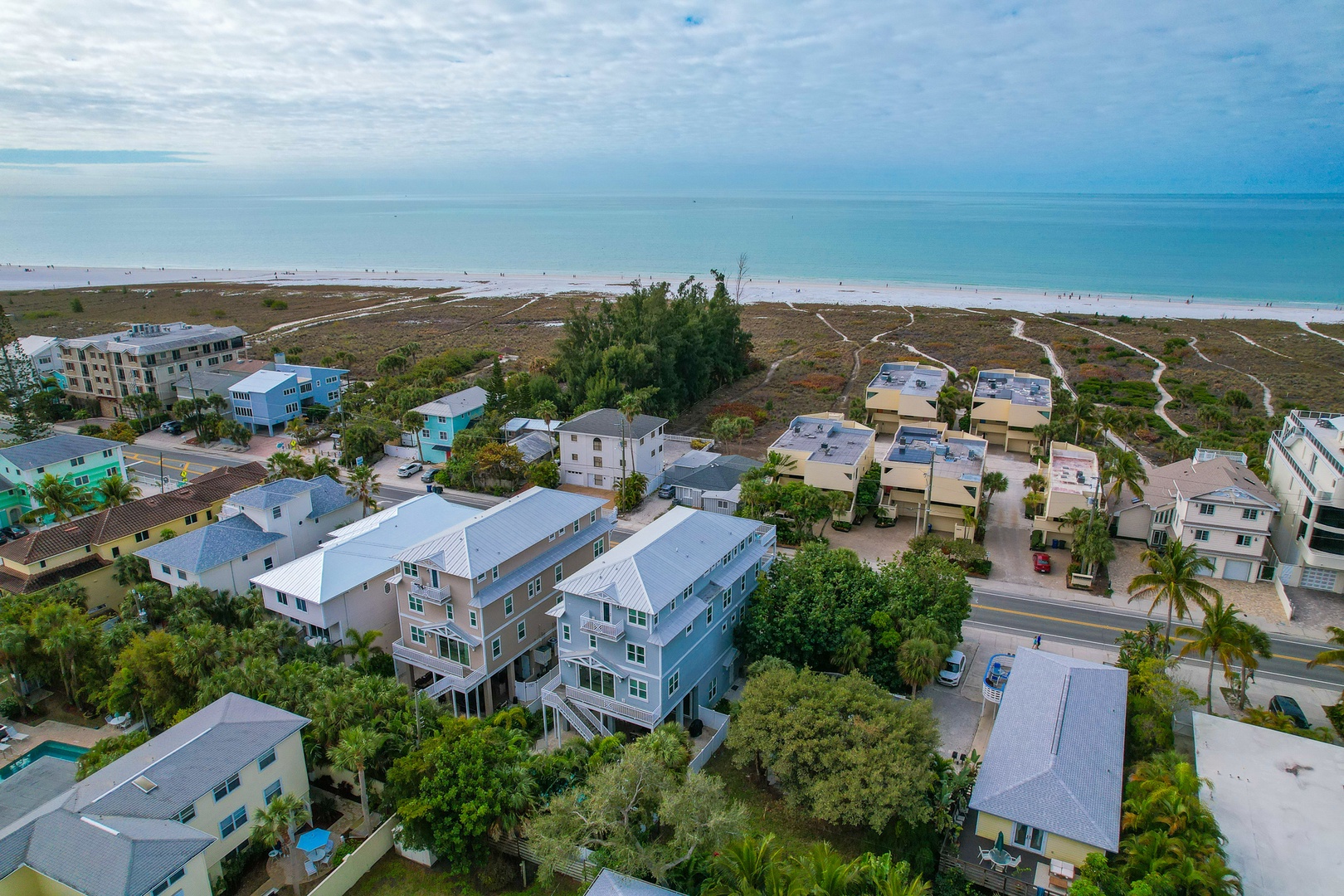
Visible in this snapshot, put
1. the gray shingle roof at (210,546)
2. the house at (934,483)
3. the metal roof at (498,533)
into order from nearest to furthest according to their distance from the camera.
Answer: the metal roof at (498,533), the gray shingle roof at (210,546), the house at (934,483)

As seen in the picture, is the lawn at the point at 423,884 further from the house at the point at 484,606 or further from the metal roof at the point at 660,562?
the metal roof at the point at 660,562

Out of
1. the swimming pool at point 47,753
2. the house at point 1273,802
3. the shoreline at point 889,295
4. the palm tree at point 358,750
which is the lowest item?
the swimming pool at point 47,753

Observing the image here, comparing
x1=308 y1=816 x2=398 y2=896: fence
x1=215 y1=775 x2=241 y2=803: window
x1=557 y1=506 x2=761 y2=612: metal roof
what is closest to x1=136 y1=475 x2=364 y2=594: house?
x1=215 y1=775 x2=241 y2=803: window

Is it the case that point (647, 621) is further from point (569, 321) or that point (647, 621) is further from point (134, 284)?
point (134, 284)

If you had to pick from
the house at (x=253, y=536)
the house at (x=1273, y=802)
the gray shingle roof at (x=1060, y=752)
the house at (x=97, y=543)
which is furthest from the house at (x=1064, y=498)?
the house at (x=97, y=543)

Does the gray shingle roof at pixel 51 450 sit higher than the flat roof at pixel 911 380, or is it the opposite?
the flat roof at pixel 911 380

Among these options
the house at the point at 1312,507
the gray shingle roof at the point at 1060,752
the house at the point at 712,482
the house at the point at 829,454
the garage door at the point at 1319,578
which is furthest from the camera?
the house at the point at 712,482

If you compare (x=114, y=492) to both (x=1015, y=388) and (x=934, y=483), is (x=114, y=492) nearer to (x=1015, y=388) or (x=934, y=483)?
(x=934, y=483)
